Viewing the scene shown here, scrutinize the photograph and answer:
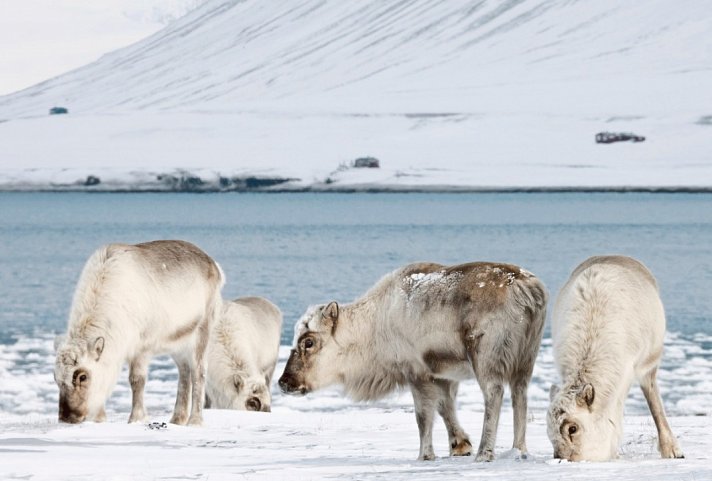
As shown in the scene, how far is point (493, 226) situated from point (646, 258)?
3448 cm

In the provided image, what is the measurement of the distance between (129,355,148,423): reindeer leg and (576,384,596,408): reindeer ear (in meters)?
4.91

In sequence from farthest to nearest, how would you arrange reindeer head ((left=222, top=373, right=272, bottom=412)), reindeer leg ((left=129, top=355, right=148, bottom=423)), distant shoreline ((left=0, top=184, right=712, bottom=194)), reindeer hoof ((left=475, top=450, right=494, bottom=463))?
distant shoreline ((left=0, top=184, right=712, bottom=194)) < reindeer head ((left=222, top=373, right=272, bottom=412)) < reindeer leg ((left=129, top=355, right=148, bottom=423)) < reindeer hoof ((left=475, top=450, right=494, bottom=463))

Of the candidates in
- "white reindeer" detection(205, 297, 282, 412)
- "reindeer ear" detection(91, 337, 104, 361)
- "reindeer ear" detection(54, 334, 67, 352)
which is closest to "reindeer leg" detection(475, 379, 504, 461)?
"reindeer ear" detection(91, 337, 104, 361)

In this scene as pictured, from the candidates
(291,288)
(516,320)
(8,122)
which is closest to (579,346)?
(516,320)

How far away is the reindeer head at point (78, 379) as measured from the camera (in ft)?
38.4

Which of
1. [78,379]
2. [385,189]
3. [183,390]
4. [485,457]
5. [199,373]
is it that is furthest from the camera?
[385,189]

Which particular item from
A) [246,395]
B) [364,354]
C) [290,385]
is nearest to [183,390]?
[246,395]

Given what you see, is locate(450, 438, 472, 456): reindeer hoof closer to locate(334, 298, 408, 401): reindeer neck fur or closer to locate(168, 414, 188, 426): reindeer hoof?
locate(334, 298, 408, 401): reindeer neck fur

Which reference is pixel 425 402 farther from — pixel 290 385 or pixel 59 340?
pixel 59 340

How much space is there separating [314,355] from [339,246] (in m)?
67.2

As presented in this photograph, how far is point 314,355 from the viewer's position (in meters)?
10.9

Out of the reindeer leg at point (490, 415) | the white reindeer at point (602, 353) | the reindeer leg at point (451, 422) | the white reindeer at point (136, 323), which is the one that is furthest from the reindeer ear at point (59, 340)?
the white reindeer at point (602, 353)

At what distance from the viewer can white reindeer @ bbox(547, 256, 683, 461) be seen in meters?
9.13

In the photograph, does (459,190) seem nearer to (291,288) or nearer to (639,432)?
(291,288)
